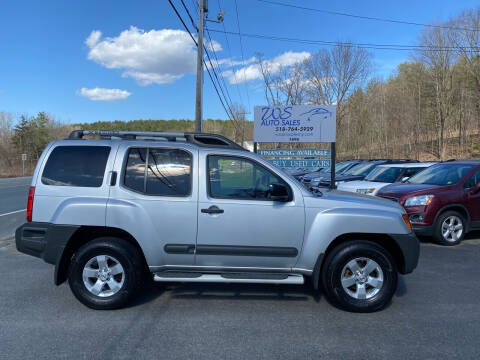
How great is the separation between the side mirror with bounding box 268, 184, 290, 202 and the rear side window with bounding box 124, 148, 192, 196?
0.96 metres

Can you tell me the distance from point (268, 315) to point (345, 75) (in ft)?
135

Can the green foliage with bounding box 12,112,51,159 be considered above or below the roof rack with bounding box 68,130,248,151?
above

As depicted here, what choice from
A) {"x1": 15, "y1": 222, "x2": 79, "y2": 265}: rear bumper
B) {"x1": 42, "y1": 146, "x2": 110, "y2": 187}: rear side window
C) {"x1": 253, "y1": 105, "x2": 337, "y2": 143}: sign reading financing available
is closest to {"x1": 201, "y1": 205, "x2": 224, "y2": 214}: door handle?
{"x1": 42, "y1": 146, "x2": 110, "y2": 187}: rear side window

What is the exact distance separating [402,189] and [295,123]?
5.03 meters

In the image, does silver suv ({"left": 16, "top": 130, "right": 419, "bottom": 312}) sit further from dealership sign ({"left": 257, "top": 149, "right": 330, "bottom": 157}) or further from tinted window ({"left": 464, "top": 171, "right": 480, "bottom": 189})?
dealership sign ({"left": 257, "top": 149, "right": 330, "bottom": 157})

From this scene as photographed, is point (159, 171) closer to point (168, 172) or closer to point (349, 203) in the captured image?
point (168, 172)

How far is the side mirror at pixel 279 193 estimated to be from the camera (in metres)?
3.86

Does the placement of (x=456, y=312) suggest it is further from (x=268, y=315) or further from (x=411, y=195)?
(x=411, y=195)

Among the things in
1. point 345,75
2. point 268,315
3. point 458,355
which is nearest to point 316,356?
point 268,315

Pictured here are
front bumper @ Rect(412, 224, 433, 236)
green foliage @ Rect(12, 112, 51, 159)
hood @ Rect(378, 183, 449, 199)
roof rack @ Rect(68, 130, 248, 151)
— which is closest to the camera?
roof rack @ Rect(68, 130, 248, 151)

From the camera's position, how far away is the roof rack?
428 centimetres

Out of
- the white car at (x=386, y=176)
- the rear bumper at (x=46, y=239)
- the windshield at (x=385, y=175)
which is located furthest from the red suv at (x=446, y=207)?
the rear bumper at (x=46, y=239)

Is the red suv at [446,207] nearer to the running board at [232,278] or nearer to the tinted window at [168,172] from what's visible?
the running board at [232,278]

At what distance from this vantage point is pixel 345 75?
1601 inches
